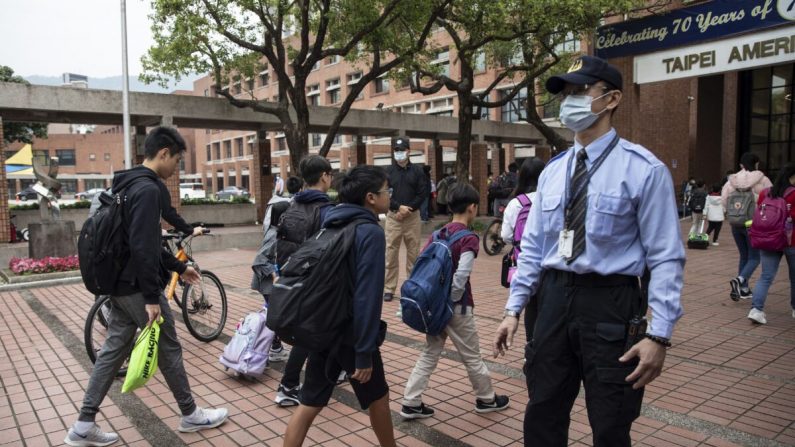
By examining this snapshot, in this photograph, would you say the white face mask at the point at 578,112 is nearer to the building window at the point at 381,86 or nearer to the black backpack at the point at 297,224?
the black backpack at the point at 297,224

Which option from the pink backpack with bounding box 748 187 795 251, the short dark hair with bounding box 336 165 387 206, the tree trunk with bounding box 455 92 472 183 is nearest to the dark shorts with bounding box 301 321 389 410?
the short dark hair with bounding box 336 165 387 206

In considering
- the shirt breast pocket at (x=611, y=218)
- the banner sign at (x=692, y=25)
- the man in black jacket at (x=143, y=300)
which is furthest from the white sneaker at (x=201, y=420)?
the banner sign at (x=692, y=25)

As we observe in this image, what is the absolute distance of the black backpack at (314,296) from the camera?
2.61m

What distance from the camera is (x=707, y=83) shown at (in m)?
25.8

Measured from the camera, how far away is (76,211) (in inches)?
682

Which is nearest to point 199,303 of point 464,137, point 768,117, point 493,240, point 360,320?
point 360,320

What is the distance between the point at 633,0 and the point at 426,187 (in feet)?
28.2

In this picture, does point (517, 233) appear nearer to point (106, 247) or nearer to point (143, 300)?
point (143, 300)

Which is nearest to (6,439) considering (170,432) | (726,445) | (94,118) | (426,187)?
(170,432)

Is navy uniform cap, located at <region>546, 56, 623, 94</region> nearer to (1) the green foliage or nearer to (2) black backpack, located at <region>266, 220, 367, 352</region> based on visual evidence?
(2) black backpack, located at <region>266, 220, 367, 352</region>

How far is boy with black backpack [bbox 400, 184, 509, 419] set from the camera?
371 cm

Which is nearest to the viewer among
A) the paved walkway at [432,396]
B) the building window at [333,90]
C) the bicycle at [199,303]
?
the paved walkway at [432,396]

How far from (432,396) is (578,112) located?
8.76 feet

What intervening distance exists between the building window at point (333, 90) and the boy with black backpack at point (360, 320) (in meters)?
43.7
